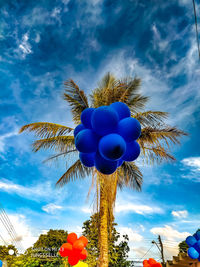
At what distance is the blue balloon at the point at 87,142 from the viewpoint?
259cm

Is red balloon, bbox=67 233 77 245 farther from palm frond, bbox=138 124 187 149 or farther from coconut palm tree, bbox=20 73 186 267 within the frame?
palm frond, bbox=138 124 187 149

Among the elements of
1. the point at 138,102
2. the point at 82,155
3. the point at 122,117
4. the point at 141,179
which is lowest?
the point at 82,155

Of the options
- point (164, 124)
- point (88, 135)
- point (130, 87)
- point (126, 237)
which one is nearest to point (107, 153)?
point (88, 135)

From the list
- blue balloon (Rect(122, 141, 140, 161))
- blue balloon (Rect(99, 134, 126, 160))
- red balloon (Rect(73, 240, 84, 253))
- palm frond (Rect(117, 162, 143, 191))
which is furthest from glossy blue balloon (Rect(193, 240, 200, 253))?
blue balloon (Rect(99, 134, 126, 160))

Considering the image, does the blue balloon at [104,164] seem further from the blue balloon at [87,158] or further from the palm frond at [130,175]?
the palm frond at [130,175]

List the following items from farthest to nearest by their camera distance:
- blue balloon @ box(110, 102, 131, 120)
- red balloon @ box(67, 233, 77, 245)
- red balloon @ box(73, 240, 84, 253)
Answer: red balloon @ box(67, 233, 77, 245) < red balloon @ box(73, 240, 84, 253) < blue balloon @ box(110, 102, 131, 120)

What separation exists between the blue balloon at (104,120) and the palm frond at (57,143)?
4.32 metres

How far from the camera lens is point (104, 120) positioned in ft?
8.11

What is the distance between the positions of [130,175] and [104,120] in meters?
5.52

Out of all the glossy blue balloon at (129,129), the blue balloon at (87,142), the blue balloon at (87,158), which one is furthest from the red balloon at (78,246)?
the glossy blue balloon at (129,129)

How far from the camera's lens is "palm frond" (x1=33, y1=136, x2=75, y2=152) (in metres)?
6.75

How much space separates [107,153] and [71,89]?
4.80 meters

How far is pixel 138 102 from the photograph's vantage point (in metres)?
6.93

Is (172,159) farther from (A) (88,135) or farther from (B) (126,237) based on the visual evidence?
(B) (126,237)
